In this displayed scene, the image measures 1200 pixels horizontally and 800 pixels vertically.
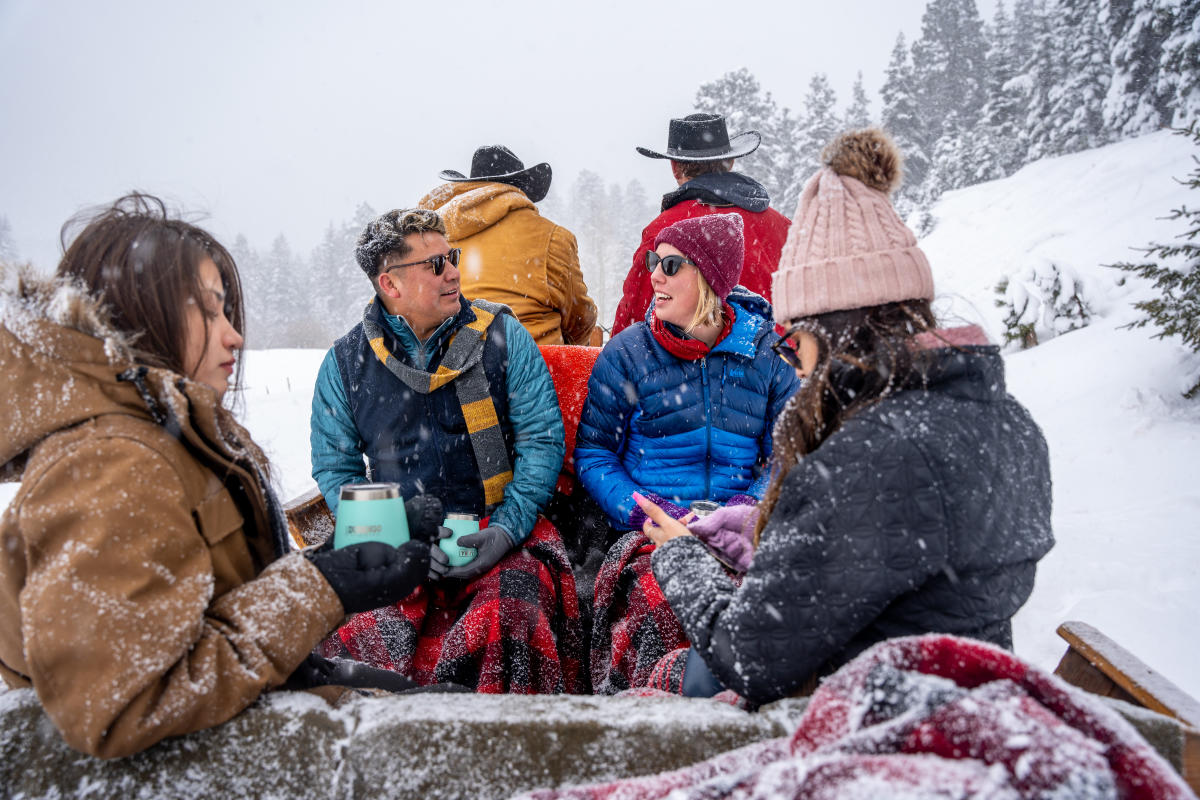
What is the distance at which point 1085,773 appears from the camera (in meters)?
1.00

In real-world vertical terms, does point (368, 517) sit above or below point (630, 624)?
above

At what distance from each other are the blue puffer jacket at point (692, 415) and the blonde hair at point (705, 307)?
12 centimetres

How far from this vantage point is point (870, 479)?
5.00 feet

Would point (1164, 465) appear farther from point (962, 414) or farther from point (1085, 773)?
point (1085, 773)

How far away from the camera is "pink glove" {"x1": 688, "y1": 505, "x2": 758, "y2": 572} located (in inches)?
90.6

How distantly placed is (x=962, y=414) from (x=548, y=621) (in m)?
1.89

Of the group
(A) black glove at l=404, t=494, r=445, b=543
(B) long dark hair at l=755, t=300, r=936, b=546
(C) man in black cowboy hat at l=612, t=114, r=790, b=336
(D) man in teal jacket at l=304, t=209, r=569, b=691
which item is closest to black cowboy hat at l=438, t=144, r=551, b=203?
(C) man in black cowboy hat at l=612, t=114, r=790, b=336

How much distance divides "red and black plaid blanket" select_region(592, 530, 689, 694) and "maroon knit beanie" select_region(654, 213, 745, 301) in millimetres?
1366

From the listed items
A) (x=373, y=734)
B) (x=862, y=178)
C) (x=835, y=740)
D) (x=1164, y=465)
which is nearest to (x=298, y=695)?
(x=373, y=734)

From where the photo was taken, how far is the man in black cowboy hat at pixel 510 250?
14.4 feet

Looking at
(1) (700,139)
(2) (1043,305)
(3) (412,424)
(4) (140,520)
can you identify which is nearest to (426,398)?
(3) (412,424)

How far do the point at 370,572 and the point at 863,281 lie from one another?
1577mm

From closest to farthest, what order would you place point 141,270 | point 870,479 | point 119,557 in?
point 119,557 < point 870,479 < point 141,270

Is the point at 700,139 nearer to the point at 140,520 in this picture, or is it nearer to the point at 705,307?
the point at 705,307
